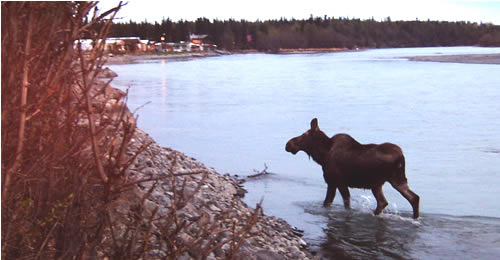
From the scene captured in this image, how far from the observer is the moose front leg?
1092cm

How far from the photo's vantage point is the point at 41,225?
4.04 meters

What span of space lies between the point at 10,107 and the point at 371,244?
256 inches

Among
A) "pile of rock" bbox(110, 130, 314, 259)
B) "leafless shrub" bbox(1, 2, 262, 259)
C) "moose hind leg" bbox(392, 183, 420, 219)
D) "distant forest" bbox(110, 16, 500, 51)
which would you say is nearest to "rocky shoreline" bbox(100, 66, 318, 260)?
"pile of rock" bbox(110, 130, 314, 259)

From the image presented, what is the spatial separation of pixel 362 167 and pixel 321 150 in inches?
39.6

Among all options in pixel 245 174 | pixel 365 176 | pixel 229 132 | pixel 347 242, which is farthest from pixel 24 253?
pixel 229 132

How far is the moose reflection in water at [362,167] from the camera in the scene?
10.3 metres

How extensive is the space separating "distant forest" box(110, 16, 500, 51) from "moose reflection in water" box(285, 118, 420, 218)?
141946mm

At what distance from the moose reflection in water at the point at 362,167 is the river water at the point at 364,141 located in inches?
16.1

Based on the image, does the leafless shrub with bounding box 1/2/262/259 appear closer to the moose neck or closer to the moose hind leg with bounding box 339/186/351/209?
the moose hind leg with bounding box 339/186/351/209

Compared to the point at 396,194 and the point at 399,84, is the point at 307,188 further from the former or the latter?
the point at 399,84

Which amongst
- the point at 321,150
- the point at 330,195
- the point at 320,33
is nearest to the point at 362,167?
the point at 330,195

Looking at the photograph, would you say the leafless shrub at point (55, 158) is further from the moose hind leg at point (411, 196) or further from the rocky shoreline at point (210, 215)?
the moose hind leg at point (411, 196)

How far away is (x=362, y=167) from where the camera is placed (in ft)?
34.1

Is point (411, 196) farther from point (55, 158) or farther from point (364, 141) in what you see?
point (364, 141)
